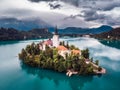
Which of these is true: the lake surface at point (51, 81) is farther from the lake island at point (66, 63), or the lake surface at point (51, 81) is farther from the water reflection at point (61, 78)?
the lake island at point (66, 63)

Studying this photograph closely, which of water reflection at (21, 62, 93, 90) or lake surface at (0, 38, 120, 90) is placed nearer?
lake surface at (0, 38, 120, 90)


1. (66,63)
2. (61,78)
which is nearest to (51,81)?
(61,78)

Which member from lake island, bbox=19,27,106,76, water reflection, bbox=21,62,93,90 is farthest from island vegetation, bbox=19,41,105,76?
water reflection, bbox=21,62,93,90

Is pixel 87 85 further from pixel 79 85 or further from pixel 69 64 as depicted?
pixel 69 64

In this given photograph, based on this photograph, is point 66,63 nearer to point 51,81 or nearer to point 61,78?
point 61,78

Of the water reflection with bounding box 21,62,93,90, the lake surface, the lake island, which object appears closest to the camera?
the lake surface

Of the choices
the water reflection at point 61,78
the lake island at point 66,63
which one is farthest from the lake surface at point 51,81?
the lake island at point 66,63

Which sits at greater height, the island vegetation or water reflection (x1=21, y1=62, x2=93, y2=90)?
the island vegetation

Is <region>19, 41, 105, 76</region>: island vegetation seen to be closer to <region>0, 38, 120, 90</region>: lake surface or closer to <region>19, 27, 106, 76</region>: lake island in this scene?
<region>19, 27, 106, 76</region>: lake island

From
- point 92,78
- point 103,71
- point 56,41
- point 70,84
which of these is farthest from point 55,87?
point 56,41

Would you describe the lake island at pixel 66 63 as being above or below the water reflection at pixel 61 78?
above
